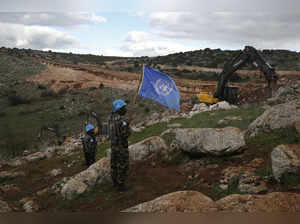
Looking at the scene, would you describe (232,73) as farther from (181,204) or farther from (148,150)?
(181,204)

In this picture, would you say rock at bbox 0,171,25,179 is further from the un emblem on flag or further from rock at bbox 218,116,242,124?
rock at bbox 218,116,242,124

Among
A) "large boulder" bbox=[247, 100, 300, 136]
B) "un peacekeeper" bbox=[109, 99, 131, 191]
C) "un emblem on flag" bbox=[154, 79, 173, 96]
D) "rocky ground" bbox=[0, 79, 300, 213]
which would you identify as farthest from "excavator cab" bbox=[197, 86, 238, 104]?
"un peacekeeper" bbox=[109, 99, 131, 191]

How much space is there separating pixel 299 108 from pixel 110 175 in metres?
4.80

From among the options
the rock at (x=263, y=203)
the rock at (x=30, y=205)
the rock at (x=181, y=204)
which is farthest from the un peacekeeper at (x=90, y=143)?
the rock at (x=263, y=203)

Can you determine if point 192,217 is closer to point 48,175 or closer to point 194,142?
point 194,142

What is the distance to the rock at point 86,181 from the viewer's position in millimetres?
5828

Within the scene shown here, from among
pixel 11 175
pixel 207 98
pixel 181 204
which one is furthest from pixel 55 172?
pixel 207 98

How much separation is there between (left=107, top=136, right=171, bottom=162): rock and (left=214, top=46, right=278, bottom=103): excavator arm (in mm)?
10255

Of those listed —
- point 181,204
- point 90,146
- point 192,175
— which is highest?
point 181,204

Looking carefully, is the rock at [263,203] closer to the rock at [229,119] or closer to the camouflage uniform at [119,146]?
the camouflage uniform at [119,146]

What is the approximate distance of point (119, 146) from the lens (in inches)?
209

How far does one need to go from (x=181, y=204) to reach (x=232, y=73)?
14418 mm

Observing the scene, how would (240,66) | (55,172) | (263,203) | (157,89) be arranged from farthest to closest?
(240,66) → (55,172) → (157,89) → (263,203)

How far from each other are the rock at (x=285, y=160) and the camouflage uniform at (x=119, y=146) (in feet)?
8.36
